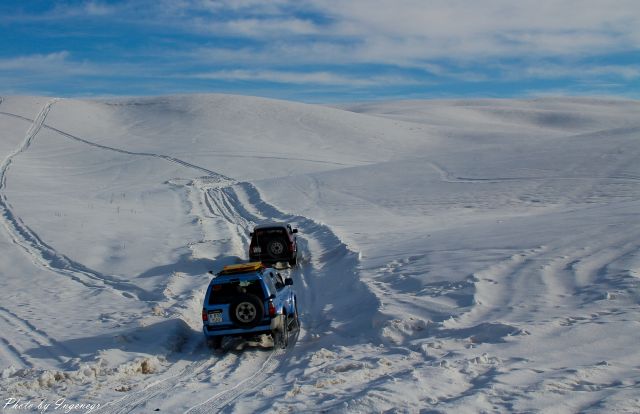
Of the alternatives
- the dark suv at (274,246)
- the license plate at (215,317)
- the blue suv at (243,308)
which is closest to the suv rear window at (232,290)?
the blue suv at (243,308)

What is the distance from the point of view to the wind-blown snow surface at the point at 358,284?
7.94 meters

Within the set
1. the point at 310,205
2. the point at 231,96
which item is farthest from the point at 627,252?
the point at 231,96

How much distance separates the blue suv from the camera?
410 inches

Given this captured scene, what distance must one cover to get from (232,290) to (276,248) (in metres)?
7.21

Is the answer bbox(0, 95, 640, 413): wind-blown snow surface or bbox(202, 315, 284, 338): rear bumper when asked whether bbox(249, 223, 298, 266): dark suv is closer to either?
bbox(0, 95, 640, 413): wind-blown snow surface

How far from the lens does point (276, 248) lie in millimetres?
17922

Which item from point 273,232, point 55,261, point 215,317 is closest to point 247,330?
point 215,317

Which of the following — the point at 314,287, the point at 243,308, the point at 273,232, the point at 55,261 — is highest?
the point at 273,232

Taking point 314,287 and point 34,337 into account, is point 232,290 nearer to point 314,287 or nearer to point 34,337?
point 34,337

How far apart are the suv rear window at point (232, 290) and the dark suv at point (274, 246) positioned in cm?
703

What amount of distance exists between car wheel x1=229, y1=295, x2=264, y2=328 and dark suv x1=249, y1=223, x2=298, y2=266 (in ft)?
24.2

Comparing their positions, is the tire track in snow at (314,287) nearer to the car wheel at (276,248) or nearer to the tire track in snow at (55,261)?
the car wheel at (276,248)

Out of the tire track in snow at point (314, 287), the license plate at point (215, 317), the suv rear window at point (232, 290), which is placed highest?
the suv rear window at point (232, 290)

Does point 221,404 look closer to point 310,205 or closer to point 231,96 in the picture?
point 310,205
